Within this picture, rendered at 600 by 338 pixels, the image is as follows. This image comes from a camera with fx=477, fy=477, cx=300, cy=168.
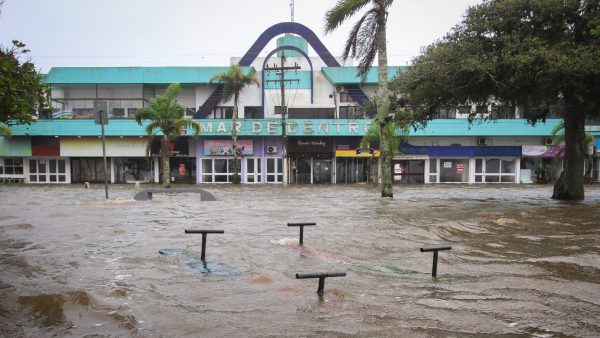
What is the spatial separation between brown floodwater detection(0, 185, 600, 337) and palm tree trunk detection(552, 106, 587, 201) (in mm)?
7807

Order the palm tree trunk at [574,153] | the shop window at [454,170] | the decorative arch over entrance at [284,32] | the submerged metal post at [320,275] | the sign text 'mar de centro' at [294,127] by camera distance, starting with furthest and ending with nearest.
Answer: the decorative arch over entrance at [284,32] < the shop window at [454,170] < the sign text 'mar de centro' at [294,127] < the palm tree trunk at [574,153] < the submerged metal post at [320,275]

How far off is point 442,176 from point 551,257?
113 ft

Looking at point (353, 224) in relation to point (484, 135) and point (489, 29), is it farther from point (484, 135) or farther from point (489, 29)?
point (484, 135)

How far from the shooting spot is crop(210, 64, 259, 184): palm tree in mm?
37000

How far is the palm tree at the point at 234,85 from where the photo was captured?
37000mm

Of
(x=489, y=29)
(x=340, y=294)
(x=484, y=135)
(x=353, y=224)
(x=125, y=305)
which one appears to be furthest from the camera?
(x=484, y=135)

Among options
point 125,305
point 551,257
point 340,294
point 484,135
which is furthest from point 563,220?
point 484,135

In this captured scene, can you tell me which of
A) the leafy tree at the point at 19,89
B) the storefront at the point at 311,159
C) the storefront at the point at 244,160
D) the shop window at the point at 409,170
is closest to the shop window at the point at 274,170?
the storefront at the point at 244,160

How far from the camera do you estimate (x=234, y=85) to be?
37469 millimetres

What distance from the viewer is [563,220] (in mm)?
12539

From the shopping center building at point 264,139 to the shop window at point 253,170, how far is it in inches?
3.6

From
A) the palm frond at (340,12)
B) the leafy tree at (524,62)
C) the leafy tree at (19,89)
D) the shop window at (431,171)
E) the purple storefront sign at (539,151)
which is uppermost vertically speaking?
the palm frond at (340,12)

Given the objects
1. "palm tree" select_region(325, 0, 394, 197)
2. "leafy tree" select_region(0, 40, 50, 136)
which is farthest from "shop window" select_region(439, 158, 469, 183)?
"leafy tree" select_region(0, 40, 50, 136)

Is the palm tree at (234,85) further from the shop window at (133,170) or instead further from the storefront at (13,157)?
A: the storefront at (13,157)
